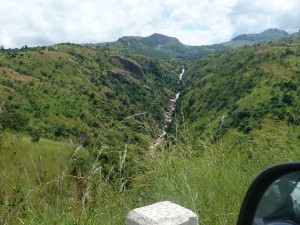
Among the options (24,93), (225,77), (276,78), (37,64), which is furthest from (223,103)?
(37,64)

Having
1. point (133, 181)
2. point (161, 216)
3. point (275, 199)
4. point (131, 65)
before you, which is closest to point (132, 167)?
point (133, 181)

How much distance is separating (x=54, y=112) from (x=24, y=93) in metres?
7.98

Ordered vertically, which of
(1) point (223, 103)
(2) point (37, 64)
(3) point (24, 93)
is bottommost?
(1) point (223, 103)

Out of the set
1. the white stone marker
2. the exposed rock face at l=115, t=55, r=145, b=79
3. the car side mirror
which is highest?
the exposed rock face at l=115, t=55, r=145, b=79

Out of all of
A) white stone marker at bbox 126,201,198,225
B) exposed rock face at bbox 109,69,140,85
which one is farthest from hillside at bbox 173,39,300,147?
white stone marker at bbox 126,201,198,225

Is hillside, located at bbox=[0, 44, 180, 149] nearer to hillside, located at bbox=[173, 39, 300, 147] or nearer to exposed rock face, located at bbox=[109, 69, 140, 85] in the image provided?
exposed rock face, located at bbox=[109, 69, 140, 85]

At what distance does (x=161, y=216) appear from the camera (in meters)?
2.87

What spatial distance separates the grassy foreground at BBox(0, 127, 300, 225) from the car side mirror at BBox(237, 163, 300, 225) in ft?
5.52

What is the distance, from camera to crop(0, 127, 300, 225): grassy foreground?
3.18m

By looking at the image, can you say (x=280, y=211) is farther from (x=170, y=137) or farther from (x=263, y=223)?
(x=170, y=137)

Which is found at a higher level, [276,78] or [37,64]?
[37,64]

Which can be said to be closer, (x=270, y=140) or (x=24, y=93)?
(x=270, y=140)

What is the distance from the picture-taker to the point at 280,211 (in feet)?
4.94

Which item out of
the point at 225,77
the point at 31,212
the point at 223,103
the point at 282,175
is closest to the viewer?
the point at 282,175
